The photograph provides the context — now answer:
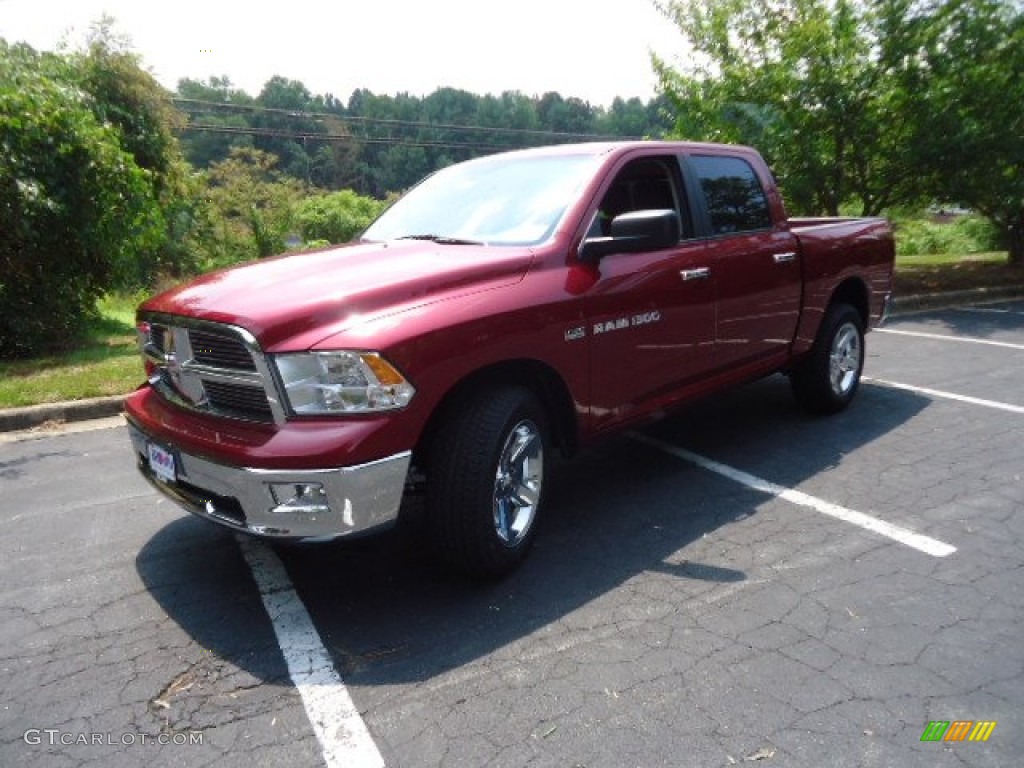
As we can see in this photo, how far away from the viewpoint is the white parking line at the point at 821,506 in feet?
11.7

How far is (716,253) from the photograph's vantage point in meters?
4.38

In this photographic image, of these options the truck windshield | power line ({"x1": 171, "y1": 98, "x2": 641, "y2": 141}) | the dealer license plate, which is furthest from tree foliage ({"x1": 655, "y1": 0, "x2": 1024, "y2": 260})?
power line ({"x1": 171, "y1": 98, "x2": 641, "y2": 141})

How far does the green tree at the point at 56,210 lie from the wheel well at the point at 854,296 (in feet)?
24.9

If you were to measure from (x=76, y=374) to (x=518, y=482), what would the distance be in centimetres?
576

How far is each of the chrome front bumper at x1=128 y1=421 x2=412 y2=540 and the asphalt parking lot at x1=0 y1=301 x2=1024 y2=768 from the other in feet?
1.56

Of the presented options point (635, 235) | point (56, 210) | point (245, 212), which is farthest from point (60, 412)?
point (245, 212)

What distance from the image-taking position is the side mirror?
11.2ft

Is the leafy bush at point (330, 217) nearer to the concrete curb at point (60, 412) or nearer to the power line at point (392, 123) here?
the power line at point (392, 123)

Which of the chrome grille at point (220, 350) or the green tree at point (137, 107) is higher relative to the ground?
the green tree at point (137, 107)

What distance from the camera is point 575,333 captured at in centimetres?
347

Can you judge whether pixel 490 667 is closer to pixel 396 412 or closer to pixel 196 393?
pixel 396 412

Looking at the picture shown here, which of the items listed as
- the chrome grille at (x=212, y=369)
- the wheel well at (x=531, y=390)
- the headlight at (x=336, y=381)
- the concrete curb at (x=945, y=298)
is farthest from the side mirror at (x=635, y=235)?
the concrete curb at (x=945, y=298)

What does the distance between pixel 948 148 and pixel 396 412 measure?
459 inches

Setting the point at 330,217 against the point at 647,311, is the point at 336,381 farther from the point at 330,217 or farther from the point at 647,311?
the point at 330,217
